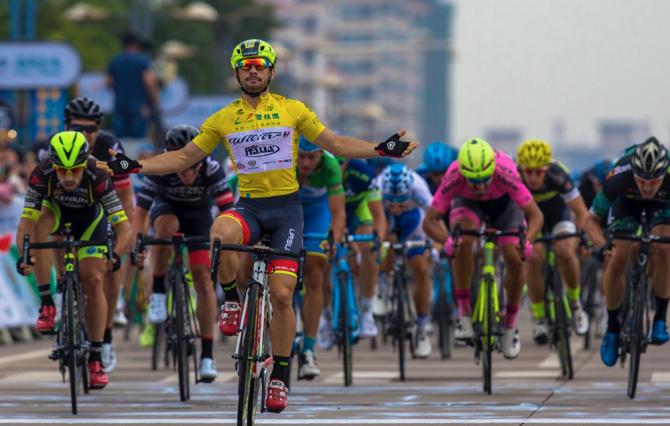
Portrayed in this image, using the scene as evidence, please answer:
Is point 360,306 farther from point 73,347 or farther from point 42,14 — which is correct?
point 42,14

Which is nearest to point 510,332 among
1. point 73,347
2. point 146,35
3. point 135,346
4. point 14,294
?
point 73,347

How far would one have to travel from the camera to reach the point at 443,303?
61.3ft

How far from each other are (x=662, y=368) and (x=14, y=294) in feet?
26.9

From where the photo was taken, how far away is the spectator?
29734mm

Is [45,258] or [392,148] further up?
[392,148]

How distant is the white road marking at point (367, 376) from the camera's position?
16.0 metres

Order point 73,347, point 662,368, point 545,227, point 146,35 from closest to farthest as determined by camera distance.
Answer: point 73,347, point 662,368, point 545,227, point 146,35

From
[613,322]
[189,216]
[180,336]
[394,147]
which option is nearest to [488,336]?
[613,322]

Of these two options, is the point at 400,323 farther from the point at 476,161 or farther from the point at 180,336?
the point at 180,336

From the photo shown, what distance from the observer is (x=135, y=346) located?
2120 cm

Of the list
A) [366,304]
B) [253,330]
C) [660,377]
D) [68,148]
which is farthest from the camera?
[366,304]

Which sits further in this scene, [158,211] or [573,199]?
[573,199]

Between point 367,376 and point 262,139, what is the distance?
5.02m

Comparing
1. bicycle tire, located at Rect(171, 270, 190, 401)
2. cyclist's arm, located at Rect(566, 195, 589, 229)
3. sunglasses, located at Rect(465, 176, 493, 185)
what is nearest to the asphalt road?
bicycle tire, located at Rect(171, 270, 190, 401)
